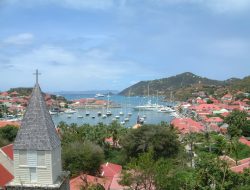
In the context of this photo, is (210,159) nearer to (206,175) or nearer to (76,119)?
(206,175)

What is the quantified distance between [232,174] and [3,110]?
97661mm

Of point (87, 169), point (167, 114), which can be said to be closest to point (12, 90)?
point (167, 114)

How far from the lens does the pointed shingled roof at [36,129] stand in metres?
15.3

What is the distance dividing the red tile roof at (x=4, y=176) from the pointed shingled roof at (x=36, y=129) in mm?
7166

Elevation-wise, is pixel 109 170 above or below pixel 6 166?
below

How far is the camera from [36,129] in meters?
15.6

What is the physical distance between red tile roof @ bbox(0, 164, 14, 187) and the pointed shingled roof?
717 centimetres

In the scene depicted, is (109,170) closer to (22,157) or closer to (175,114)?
(22,157)

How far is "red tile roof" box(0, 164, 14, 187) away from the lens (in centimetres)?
2177

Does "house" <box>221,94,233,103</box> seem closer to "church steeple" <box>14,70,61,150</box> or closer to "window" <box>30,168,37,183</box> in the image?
"church steeple" <box>14,70,61,150</box>

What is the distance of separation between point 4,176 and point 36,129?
8.21m

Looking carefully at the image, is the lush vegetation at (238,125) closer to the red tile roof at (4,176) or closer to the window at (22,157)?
the red tile roof at (4,176)

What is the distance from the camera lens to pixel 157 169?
68.9 ft

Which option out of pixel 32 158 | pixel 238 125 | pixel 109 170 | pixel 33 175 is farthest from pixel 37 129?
pixel 238 125
